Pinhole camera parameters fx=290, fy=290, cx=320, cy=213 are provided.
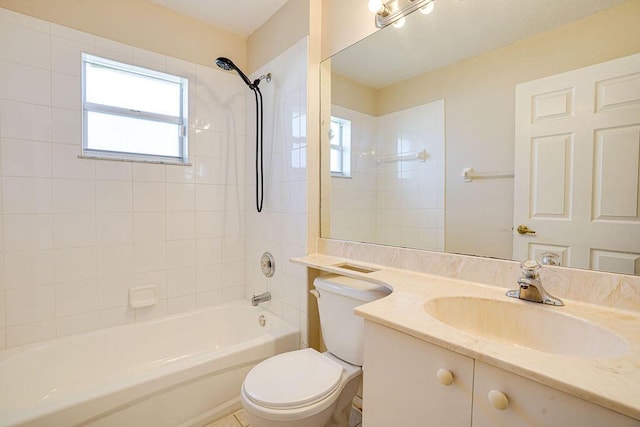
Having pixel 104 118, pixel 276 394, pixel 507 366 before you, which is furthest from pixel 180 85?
pixel 507 366

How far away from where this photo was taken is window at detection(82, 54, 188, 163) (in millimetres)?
1863

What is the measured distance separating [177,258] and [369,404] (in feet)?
5.70

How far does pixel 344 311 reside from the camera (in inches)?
54.2

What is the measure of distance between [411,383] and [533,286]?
0.52 meters

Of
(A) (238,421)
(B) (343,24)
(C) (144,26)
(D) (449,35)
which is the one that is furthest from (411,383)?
(C) (144,26)

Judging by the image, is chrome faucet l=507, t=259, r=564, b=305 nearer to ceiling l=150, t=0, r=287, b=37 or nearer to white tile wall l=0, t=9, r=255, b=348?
white tile wall l=0, t=9, r=255, b=348

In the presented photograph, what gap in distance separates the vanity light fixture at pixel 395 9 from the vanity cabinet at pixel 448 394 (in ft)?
4.82

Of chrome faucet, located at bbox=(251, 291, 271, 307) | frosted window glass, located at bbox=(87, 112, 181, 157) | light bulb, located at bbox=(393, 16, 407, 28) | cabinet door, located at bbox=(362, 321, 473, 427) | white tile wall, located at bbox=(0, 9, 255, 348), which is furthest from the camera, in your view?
chrome faucet, located at bbox=(251, 291, 271, 307)

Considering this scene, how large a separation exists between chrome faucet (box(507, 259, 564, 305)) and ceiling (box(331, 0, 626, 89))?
861 mm

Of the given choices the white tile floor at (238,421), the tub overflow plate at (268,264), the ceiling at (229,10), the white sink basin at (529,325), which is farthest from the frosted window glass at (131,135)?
the white sink basin at (529,325)

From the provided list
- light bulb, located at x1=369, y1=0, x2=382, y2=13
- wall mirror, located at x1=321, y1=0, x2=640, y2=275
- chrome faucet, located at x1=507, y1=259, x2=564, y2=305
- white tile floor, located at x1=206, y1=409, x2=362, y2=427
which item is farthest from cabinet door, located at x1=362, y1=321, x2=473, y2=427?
light bulb, located at x1=369, y1=0, x2=382, y2=13

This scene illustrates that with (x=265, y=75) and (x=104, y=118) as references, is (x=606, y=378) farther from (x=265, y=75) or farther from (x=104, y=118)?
(x=104, y=118)

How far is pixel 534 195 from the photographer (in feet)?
3.59

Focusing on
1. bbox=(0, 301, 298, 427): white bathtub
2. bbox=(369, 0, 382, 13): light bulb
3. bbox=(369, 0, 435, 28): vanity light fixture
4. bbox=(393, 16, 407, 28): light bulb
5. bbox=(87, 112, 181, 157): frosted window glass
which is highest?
→ bbox=(369, 0, 382, 13): light bulb
